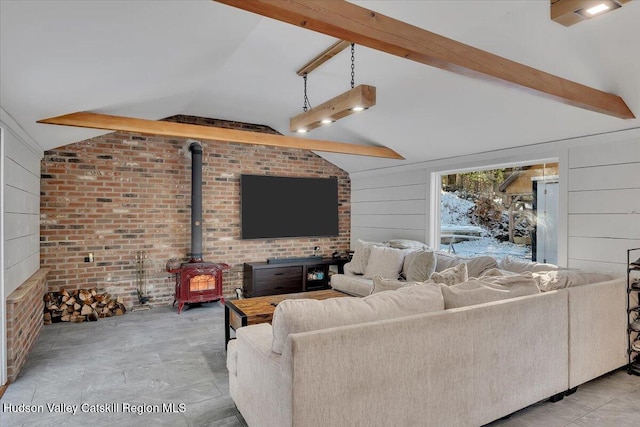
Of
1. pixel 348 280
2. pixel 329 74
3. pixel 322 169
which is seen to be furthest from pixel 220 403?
pixel 322 169

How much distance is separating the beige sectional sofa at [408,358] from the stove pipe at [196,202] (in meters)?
3.12

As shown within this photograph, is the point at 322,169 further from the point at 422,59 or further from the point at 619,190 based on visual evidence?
the point at 422,59

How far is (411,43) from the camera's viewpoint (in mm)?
1877

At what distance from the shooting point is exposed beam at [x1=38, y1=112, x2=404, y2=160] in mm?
3611

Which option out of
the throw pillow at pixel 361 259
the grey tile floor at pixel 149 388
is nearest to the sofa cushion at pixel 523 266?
the grey tile floor at pixel 149 388

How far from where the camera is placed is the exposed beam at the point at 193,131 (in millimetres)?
3611

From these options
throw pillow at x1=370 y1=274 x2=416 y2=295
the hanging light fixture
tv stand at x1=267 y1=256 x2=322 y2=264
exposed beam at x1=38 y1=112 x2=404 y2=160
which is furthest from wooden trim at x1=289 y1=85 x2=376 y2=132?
tv stand at x1=267 y1=256 x2=322 y2=264

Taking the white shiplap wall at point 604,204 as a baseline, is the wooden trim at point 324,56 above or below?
above

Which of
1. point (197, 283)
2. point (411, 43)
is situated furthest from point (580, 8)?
point (197, 283)

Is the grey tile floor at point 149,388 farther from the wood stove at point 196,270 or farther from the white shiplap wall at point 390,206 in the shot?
the white shiplap wall at point 390,206

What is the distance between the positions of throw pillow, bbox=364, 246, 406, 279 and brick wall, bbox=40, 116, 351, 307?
6.09 feet

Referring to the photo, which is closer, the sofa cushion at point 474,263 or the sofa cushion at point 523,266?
the sofa cushion at point 523,266

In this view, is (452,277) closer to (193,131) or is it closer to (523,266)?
(523,266)

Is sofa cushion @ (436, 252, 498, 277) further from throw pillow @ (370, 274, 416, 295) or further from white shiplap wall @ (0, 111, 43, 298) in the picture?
white shiplap wall @ (0, 111, 43, 298)
